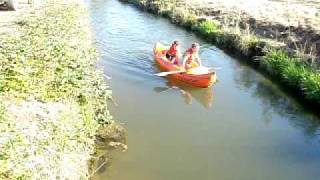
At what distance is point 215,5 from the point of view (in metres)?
30.3

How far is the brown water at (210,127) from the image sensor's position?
10.4 meters

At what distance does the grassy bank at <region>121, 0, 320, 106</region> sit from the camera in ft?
49.8

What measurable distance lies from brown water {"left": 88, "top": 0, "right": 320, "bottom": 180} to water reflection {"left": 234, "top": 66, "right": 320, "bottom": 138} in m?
0.03

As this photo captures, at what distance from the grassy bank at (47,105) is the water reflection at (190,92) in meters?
3.74

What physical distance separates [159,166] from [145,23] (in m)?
19.4

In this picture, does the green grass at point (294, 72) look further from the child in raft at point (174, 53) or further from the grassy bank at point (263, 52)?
the child in raft at point (174, 53)

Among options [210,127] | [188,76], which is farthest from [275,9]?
[210,127]

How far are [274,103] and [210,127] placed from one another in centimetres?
358

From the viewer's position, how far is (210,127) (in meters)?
12.8

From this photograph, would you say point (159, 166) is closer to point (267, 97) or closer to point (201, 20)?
point (267, 97)

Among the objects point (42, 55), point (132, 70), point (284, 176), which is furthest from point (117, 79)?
point (284, 176)

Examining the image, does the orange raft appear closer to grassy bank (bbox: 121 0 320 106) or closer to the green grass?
the green grass

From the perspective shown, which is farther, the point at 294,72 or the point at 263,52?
the point at 263,52

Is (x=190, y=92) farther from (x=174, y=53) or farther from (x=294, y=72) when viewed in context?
(x=294, y=72)
